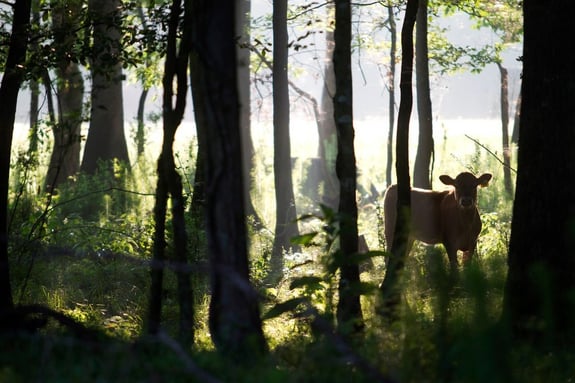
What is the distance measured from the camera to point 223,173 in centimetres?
614

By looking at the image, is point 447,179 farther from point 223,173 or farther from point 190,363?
point 190,363

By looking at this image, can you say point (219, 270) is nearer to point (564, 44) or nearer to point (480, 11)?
point (564, 44)

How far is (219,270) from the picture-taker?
5.62 m

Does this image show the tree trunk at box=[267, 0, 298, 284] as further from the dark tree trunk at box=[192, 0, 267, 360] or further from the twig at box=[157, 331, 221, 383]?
the twig at box=[157, 331, 221, 383]

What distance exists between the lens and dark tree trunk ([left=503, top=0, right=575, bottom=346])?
7.98m

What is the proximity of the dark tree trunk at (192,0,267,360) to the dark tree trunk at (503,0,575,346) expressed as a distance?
2.87m

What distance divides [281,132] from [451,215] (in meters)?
3.77

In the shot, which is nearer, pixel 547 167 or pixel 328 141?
pixel 547 167

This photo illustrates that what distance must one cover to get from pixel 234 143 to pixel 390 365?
1861mm

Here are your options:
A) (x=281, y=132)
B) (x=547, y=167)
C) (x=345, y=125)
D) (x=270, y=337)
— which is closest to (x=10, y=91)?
(x=345, y=125)

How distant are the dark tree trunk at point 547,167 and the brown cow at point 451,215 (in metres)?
6.48

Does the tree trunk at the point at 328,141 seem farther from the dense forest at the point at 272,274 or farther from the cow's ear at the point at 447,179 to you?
the dense forest at the point at 272,274

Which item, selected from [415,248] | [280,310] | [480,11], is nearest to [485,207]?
[480,11]

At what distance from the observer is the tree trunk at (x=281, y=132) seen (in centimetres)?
1716
